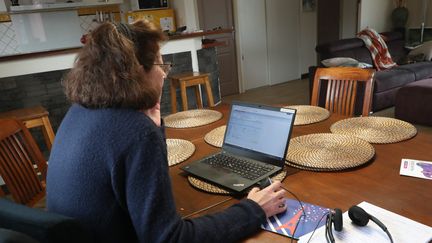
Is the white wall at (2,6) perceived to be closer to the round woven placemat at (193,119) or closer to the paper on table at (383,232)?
the round woven placemat at (193,119)

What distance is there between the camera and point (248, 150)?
125 cm

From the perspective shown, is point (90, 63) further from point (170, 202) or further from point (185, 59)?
point (185, 59)

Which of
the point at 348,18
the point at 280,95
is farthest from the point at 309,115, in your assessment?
the point at 348,18

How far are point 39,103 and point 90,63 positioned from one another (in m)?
2.47

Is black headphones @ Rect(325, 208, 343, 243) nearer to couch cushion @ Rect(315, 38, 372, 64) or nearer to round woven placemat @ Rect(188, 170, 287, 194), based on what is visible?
round woven placemat @ Rect(188, 170, 287, 194)

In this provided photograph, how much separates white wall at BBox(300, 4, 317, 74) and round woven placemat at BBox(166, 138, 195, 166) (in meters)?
5.41

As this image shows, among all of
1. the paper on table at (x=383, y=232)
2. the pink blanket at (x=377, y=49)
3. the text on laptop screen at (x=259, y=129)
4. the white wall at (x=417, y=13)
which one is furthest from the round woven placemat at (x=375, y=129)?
the white wall at (x=417, y=13)

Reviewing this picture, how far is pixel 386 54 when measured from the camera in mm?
4828

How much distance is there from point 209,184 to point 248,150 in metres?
0.21

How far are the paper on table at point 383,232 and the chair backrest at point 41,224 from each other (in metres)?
0.51

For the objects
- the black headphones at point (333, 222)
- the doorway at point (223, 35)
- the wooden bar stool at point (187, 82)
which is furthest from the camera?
the doorway at point (223, 35)

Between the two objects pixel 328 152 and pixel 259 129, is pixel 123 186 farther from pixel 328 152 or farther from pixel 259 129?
pixel 328 152

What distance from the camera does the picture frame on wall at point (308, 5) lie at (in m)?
6.26

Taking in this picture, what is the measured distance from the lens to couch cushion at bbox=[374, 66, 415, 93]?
3.86 m
